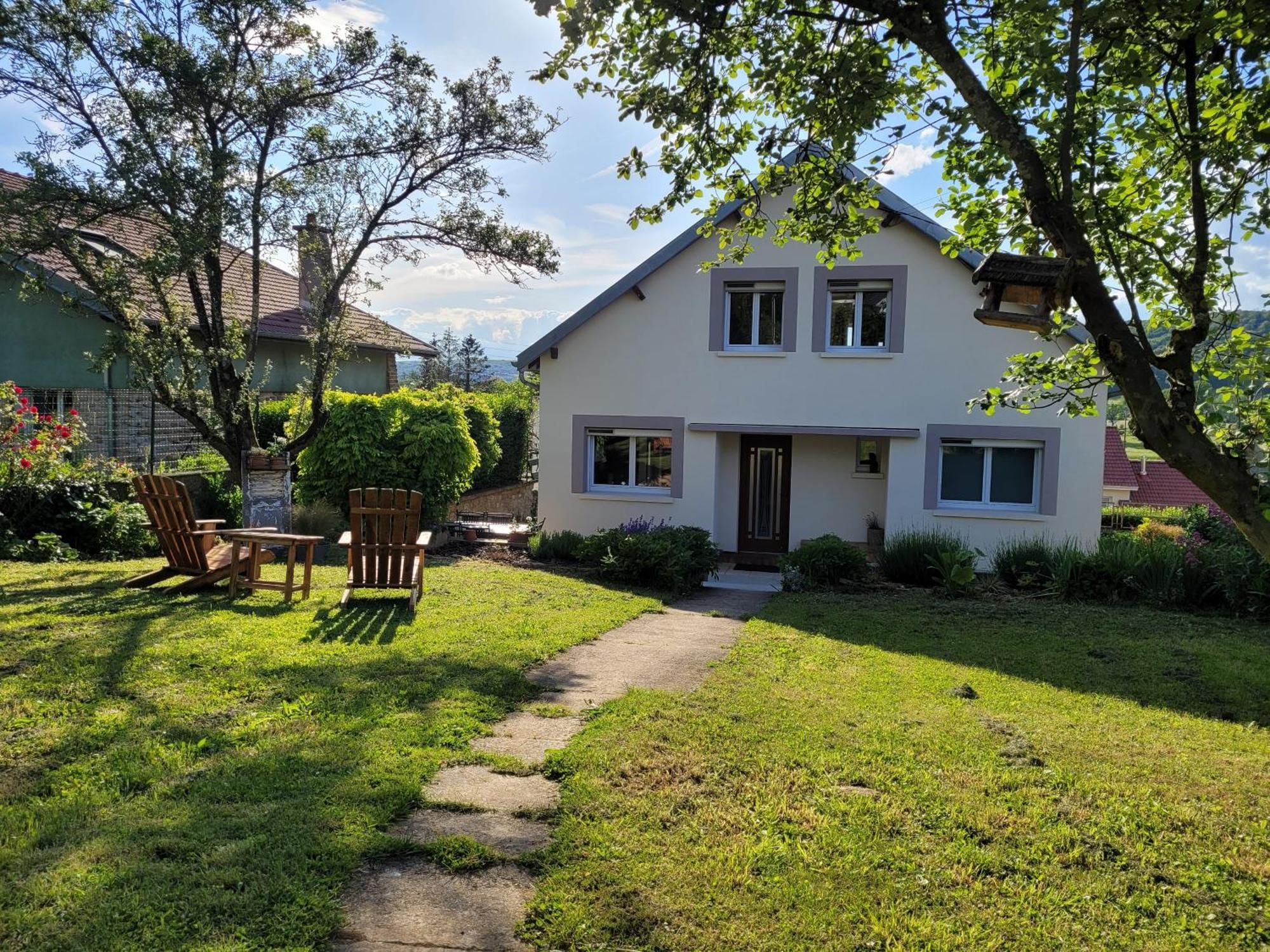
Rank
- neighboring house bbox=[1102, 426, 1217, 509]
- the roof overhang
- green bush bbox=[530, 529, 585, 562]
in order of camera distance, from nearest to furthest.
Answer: green bush bbox=[530, 529, 585, 562] < the roof overhang < neighboring house bbox=[1102, 426, 1217, 509]

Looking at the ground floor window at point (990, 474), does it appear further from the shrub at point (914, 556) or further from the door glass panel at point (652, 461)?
the door glass panel at point (652, 461)

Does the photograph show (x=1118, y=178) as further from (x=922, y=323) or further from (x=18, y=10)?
(x=18, y=10)

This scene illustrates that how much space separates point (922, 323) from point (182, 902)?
13.5 m

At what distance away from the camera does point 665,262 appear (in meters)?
14.7

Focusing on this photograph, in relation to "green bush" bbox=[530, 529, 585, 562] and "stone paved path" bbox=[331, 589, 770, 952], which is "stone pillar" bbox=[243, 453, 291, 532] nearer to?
"green bush" bbox=[530, 529, 585, 562]

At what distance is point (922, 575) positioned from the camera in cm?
1244

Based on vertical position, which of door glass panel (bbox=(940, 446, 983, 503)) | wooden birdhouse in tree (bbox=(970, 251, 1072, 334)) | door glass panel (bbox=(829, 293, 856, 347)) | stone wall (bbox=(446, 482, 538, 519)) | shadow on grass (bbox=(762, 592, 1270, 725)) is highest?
door glass panel (bbox=(829, 293, 856, 347))

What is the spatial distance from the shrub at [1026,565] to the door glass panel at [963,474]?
5.23 feet

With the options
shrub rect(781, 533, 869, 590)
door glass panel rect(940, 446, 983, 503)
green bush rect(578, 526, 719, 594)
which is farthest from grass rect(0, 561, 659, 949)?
door glass panel rect(940, 446, 983, 503)

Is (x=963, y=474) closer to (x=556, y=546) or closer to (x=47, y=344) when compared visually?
(x=556, y=546)

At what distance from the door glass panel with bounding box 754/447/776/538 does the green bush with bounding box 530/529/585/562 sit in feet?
12.4

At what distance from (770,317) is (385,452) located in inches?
284

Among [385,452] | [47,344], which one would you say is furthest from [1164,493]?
[47,344]

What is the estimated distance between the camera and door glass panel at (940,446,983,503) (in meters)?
14.3
